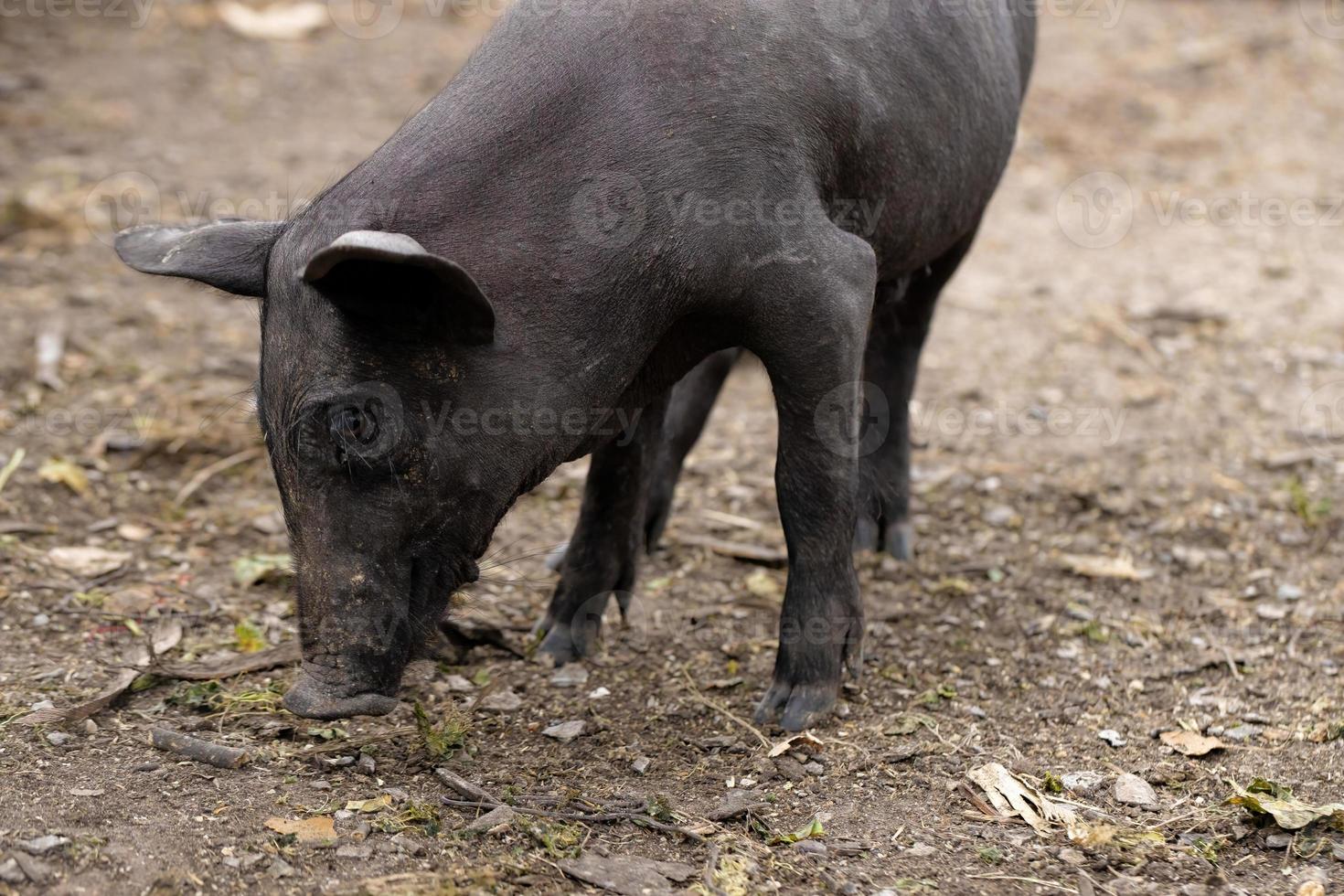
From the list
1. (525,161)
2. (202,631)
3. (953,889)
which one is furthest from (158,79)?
(953,889)

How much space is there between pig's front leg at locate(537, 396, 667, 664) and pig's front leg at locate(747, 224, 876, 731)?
696mm

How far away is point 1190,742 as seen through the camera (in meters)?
4.33

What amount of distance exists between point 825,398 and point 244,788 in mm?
1846

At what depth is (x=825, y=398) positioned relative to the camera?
13.6 ft

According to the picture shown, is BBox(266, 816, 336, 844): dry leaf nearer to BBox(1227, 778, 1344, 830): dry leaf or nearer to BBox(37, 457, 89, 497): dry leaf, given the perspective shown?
BBox(1227, 778, 1344, 830): dry leaf

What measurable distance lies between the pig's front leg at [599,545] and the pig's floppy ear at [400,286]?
4.65ft

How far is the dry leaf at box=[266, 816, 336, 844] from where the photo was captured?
3.54 meters

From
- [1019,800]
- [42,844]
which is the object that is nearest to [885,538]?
[1019,800]

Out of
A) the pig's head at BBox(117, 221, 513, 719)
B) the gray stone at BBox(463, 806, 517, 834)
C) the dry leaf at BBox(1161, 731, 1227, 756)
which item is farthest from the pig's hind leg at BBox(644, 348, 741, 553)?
the dry leaf at BBox(1161, 731, 1227, 756)

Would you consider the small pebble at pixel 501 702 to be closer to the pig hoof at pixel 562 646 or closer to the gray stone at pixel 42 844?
→ the pig hoof at pixel 562 646

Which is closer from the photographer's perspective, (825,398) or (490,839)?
(490,839)

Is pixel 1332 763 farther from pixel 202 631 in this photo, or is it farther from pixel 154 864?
pixel 202 631

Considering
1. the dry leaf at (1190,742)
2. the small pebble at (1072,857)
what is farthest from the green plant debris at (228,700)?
the dry leaf at (1190,742)

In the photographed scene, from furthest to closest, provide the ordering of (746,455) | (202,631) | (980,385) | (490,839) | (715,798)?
(980,385), (746,455), (202,631), (715,798), (490,839)
